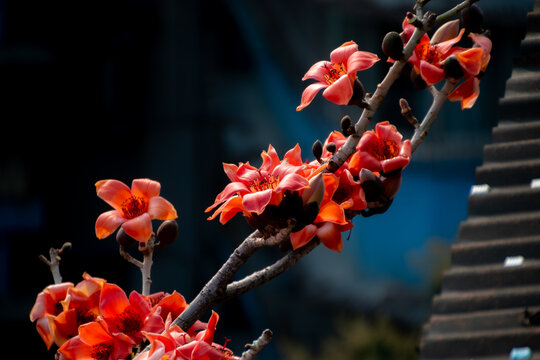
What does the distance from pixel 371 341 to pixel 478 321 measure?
279 centimetres

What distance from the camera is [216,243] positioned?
13.6 ft

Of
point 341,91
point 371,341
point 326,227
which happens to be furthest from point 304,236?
point 371,341

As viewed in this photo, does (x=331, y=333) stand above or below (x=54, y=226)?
below

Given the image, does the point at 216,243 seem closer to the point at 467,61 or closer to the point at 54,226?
the point at 54,226

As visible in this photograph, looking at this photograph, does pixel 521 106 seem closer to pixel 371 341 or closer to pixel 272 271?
pixel 272 271

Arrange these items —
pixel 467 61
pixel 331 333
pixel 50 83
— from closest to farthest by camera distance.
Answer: pixel 467 61, pixel 331 333, pixel 50 83

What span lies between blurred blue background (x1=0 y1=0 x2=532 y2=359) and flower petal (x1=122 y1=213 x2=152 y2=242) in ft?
9.85

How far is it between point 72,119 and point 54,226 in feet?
2.08

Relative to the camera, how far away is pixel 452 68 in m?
0.57

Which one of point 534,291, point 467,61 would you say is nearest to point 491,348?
point 534,291

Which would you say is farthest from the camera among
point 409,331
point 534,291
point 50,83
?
point 50,83

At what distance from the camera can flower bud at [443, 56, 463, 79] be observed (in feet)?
1.87

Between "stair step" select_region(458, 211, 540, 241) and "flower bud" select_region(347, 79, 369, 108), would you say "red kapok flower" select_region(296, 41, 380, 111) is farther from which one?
"stair step" select_region(458, 211, 540, 241)

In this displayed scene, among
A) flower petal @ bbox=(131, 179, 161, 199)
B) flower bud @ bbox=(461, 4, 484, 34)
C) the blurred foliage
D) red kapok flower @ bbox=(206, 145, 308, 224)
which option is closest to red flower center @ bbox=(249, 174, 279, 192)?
red kapok flower @ bbox=(206, 145, 308, 224)
